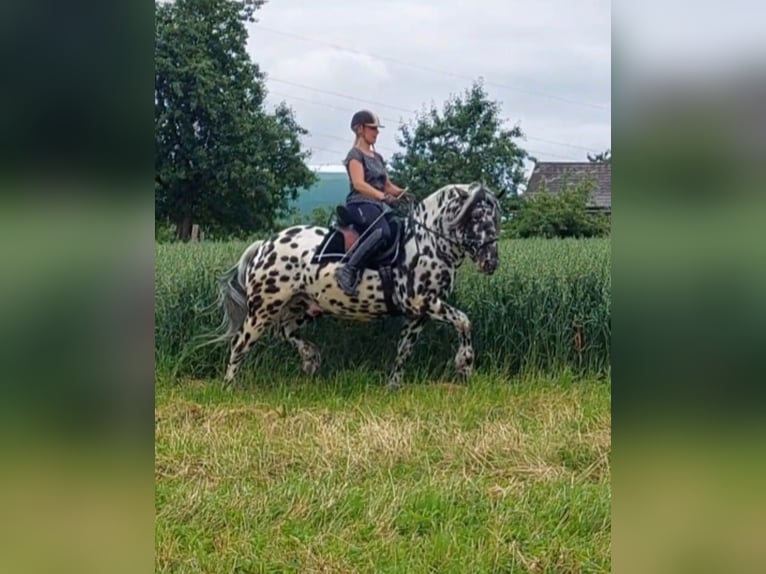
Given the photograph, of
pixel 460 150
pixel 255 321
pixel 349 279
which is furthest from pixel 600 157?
pixel 255 321

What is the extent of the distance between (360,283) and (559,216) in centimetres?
69

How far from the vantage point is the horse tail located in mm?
2693

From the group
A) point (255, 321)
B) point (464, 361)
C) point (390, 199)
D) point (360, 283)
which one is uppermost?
point (390, 199)

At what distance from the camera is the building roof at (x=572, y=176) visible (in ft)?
7.68

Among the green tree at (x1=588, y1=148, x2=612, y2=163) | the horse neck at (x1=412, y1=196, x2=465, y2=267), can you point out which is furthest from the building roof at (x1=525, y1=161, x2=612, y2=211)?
the horse neck at (x1=412, y1=196, x2=465, y2=267)

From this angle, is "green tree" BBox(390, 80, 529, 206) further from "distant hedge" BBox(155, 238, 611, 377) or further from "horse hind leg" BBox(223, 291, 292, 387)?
"horse hind leg" BBox(223, 291, 292, 387)

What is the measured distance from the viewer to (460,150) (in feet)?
8.15

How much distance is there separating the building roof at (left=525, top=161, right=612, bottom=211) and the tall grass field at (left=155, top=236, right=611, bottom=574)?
0.52 feet

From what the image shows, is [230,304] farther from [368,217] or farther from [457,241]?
[457,241]
